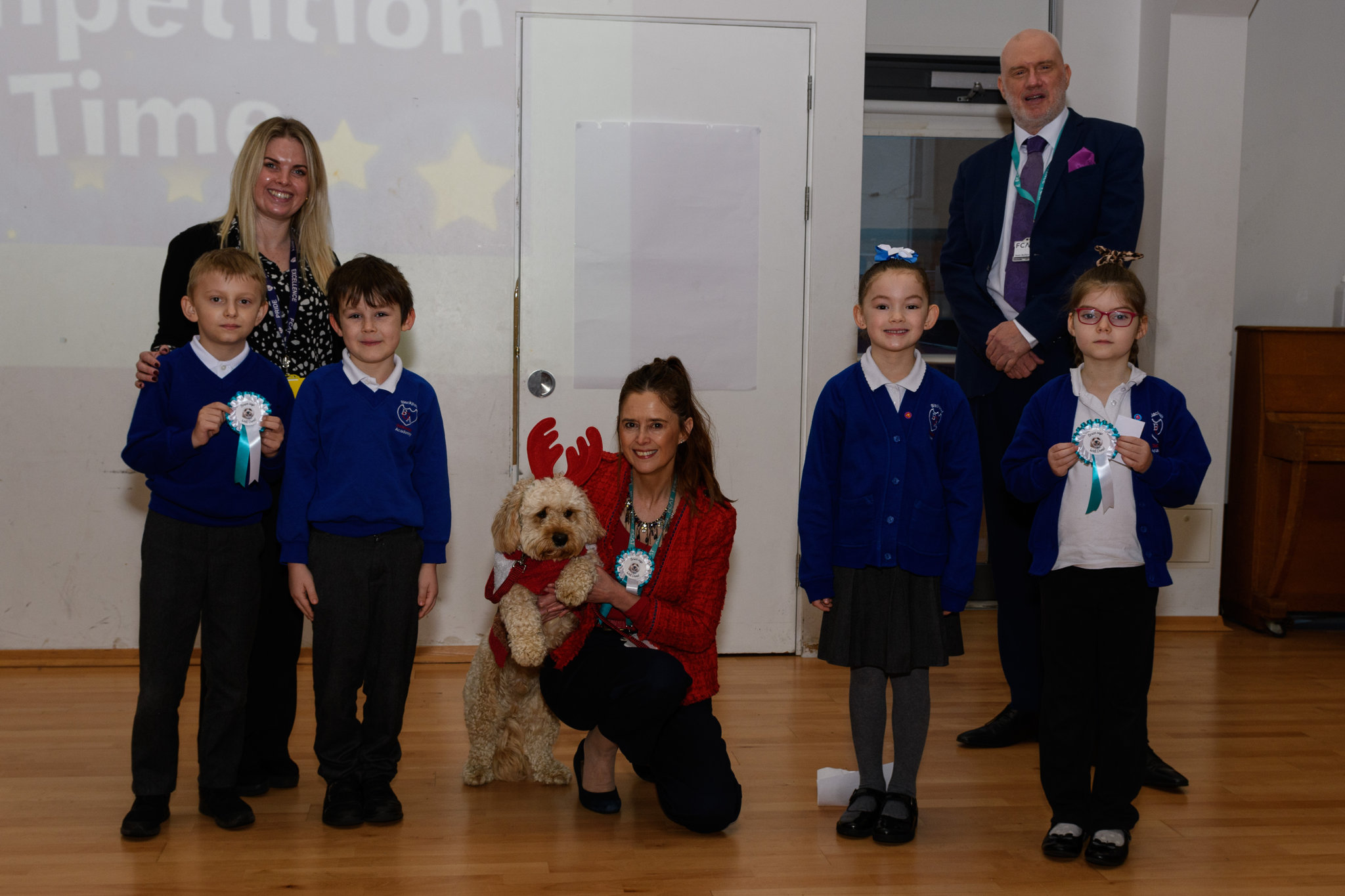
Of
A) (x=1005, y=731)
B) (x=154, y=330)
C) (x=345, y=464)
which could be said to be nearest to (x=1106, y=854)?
(x=1005, y=731)

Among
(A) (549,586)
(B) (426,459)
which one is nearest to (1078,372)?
(A) (549,586)

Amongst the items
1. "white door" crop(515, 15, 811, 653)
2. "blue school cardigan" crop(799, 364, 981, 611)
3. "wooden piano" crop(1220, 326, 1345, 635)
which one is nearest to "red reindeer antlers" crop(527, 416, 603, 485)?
"blue school cardigan" crop(799, 364, 981, 611)

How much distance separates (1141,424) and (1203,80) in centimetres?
271

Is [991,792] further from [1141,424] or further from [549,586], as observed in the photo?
[549,586]

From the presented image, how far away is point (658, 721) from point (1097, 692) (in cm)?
94

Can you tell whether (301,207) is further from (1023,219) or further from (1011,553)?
(1011,553)

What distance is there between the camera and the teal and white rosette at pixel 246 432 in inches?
86.7

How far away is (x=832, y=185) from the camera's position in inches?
150

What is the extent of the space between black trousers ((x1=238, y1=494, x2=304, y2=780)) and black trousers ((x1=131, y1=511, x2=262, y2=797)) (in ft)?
0.43

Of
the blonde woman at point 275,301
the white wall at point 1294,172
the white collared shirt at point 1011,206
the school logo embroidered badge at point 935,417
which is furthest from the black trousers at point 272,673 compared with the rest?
the white wall at point 1294,172

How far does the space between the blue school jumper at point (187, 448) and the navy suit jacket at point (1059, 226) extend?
1.89 m

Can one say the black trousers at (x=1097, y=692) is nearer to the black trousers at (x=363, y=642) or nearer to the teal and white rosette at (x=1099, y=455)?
the teal and white rosette at (x=1099, y=455)

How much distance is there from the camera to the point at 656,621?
2.30 m

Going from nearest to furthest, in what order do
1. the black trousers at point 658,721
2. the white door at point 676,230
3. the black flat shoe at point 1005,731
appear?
the black trousers at point 658,721 < the black flat shoe at point 1005,731 < the white door at point 676,230
